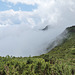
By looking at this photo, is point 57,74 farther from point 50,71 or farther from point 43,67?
point 43,67

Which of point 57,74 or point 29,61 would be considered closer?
point 57,74

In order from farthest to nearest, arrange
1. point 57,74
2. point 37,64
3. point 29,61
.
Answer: point 29,61
point 37,64
point 57,74

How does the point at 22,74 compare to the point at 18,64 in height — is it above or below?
below

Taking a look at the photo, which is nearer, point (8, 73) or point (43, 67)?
point (8, 73)

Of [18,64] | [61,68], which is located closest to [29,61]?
[18,64]

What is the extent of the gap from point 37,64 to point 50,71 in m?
1.28

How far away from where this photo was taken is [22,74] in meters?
9.38

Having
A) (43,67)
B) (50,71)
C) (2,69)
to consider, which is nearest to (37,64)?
(43,67)

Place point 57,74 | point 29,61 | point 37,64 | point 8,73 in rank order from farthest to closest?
1. point 29,61
2. point 37,64
3. point 57,74
4. point 8,73

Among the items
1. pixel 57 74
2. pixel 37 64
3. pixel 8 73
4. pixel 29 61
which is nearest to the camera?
pixel 8 73

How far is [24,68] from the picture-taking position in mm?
10211

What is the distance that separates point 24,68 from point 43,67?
5.05ft

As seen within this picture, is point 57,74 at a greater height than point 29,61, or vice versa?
point 29,61

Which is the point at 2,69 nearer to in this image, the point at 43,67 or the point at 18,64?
the point at 18,64
